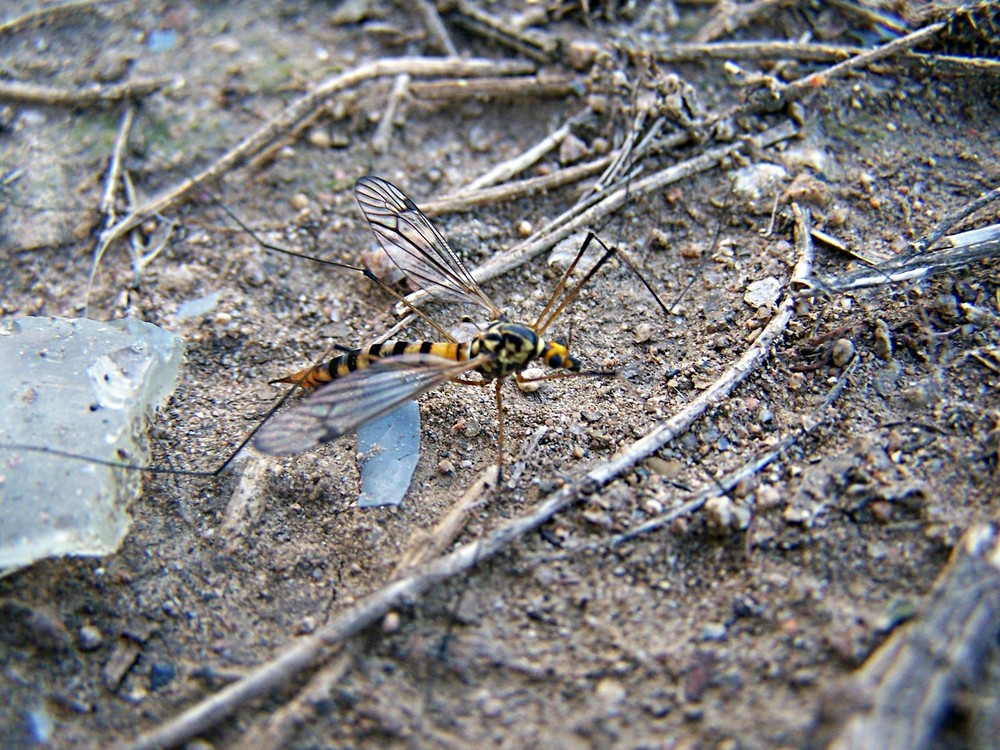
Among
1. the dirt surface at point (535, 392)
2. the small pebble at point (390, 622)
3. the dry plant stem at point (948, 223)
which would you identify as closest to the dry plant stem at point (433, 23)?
the dirt surface at point (535, 392)

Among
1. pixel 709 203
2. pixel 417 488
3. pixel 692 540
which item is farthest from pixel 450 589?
pixel 709 203

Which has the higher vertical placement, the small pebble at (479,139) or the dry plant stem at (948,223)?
the dry plant stem at (948,223)

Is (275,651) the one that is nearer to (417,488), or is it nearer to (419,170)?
(417,488)

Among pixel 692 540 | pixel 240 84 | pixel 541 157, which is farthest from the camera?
pixel 240 84

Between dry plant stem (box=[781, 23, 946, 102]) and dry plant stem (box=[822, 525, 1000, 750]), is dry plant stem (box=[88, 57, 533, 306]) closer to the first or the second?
dry plant stem (box=[781, 23, 946, 102])

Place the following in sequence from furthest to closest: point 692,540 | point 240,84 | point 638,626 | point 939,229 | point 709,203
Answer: point 240,84, point 709,203, point 939,229, point 692,540, point 638,626

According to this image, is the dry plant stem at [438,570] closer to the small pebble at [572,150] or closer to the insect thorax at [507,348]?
the insect thorax at [507,348]

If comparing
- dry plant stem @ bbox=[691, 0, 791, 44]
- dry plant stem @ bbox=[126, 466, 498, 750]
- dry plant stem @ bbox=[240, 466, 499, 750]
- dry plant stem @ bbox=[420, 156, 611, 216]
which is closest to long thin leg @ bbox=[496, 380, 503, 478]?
dry plant stem @ bbox=[240, 466, 499, 750]
